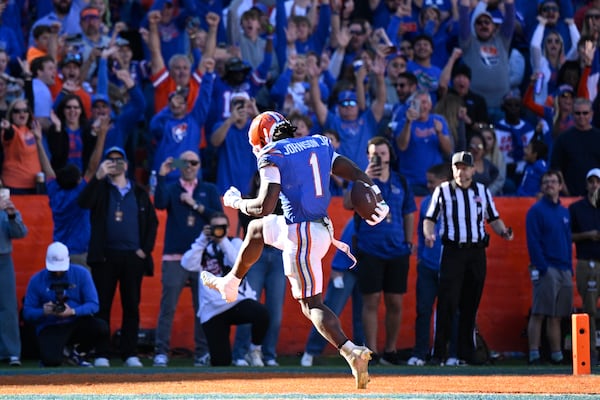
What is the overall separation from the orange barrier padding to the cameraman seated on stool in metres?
5.21

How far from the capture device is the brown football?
9.74m

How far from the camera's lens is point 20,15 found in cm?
1795

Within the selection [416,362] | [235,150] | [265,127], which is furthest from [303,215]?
[235,150]

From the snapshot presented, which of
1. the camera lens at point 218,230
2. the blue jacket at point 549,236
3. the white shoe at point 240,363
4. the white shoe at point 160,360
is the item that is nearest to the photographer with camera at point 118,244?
the white shoe at point 160,360

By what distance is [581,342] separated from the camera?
38.5 feet

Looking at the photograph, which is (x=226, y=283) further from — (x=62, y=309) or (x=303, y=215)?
(x=62, y=309)

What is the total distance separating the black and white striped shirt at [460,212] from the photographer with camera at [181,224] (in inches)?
101

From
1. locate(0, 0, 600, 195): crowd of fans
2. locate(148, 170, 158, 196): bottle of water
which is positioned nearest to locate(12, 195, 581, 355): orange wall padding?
locate(148, 170, 158, 196): bottle of water

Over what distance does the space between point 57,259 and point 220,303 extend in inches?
73.5

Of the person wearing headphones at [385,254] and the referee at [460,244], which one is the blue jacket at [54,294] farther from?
the referee at [460,244]

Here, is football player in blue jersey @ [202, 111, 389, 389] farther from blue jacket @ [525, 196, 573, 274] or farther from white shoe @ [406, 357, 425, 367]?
blue jacket @ [525, 196, 573, 274]

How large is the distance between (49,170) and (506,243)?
591cm

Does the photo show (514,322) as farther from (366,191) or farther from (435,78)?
(366,191)

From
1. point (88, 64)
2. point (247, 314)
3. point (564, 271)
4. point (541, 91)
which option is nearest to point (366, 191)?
point (247, 314)
